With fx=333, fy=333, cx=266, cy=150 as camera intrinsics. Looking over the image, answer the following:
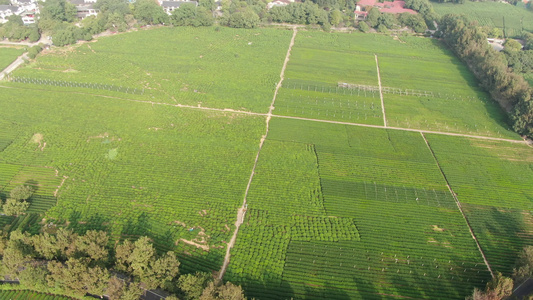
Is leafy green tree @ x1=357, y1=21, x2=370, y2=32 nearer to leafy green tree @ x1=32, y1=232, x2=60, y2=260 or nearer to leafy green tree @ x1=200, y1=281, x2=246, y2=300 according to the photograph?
leafy green tree @ x1=200, y1=281, x2=246, y2=300

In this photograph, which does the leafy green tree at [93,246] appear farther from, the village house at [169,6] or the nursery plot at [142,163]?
the village house at [169,6]

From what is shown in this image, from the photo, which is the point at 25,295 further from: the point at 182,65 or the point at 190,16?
the point at 190,16

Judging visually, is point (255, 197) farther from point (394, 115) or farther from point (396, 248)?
point (394, 115)

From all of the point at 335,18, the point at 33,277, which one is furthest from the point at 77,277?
the point at 335,18

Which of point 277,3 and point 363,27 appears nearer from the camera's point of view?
point 363,27

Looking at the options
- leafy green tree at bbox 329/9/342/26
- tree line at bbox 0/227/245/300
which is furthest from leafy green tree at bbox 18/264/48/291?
leafy green tree at bbox 329/9/342/26

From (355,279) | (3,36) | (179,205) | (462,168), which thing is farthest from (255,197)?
(3,36)
